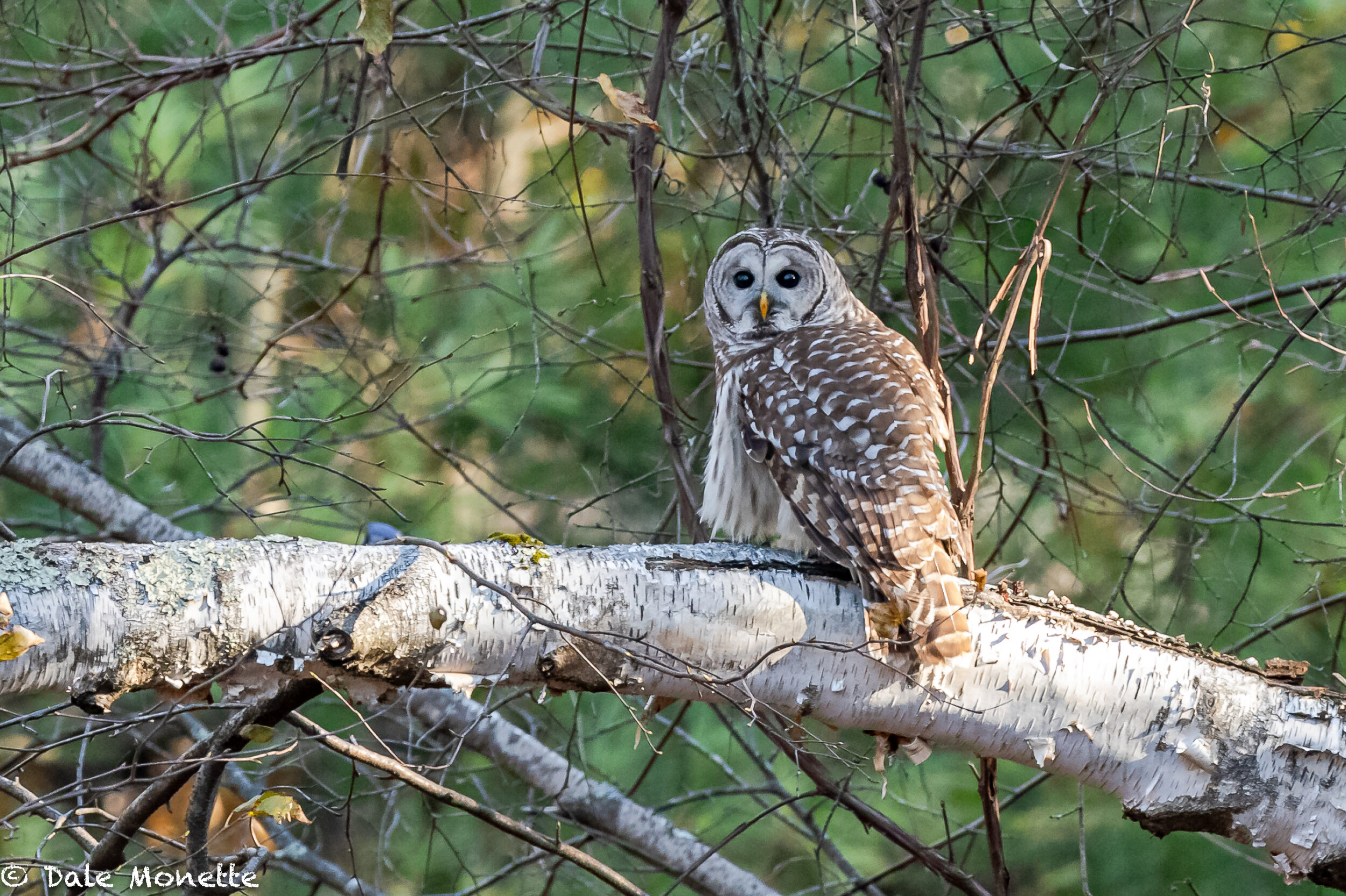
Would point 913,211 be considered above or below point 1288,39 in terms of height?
below

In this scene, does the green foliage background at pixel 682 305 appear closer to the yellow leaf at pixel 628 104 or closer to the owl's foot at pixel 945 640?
the yellow leaf at pixel 628 104

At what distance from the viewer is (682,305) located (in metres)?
3.99

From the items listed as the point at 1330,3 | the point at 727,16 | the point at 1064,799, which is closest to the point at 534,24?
the point at 727,16

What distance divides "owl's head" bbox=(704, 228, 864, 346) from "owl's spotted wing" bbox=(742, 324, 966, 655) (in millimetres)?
155

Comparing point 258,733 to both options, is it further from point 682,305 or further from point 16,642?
point 682,305

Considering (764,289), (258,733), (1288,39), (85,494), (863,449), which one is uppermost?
(1288,39)

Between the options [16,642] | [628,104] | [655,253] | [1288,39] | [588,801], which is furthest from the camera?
[1288,39]

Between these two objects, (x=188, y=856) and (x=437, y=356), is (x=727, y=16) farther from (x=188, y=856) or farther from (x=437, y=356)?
(x=188, y=856)

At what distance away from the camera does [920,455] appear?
2.53 metres

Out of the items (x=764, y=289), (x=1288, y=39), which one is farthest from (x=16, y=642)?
(x=1288, y=39)

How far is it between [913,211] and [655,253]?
68 centimetres

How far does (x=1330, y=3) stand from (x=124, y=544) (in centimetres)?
379

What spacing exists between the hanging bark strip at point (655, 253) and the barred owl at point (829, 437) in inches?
8.0

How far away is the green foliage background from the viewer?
3180mm
